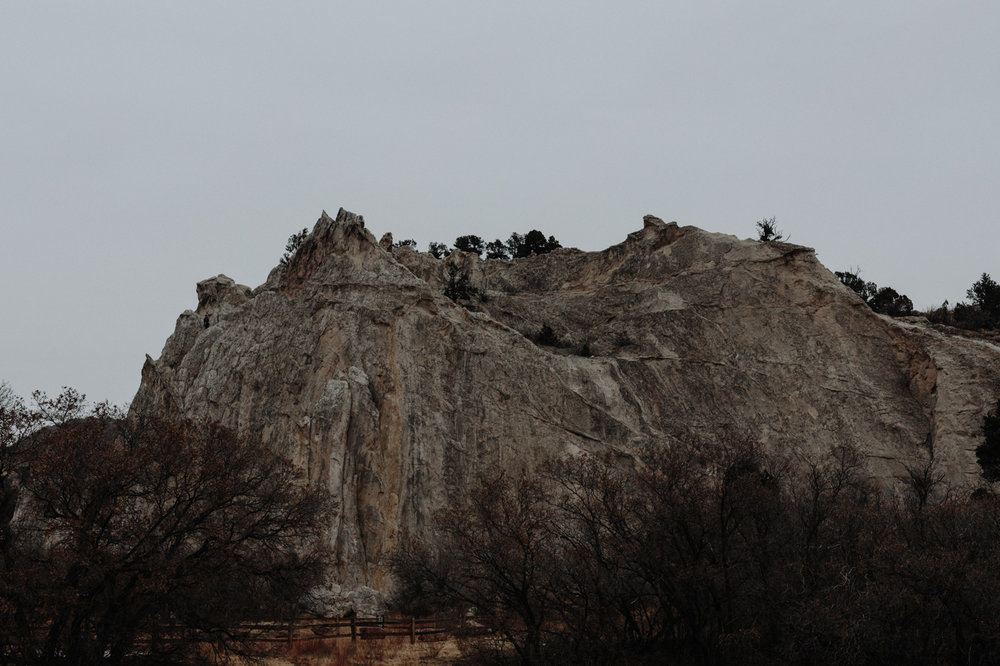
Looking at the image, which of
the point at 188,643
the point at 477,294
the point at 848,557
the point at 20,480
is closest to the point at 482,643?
the point at 188,643

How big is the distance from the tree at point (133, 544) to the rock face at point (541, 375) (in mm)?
14241

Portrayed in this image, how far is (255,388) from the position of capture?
1719 inches

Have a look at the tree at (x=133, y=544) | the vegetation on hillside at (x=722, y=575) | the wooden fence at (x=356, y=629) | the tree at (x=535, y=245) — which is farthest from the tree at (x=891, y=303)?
the tree at (x=133, y=544)

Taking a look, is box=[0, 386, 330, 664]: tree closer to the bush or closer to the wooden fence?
the wooden fence

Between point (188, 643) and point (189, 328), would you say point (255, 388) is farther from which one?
point (188, 643)

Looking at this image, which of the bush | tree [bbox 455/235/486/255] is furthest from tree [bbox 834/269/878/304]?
tree [bbox 455/235/486/255]

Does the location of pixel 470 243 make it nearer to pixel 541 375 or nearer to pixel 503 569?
pixel 541 375

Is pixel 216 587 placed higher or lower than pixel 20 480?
lower

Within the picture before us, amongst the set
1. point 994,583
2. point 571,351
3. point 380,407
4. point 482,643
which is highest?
point 571,351

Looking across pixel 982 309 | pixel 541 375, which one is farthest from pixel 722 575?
pixel 982 309

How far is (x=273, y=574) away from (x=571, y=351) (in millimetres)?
32058

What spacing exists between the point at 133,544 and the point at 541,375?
26.6 metres

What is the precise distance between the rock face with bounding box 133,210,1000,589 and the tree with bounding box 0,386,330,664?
1424cm

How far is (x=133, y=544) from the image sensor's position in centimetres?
1939
